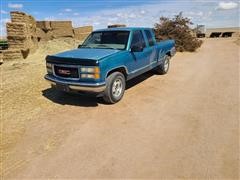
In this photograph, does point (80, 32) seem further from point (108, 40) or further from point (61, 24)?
point (108, 40)

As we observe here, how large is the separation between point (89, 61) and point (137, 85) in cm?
289

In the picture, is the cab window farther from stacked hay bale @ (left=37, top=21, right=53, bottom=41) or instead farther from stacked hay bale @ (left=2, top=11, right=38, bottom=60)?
stacked hay bale @ (left=37, top=21, right=53, bottom=41)

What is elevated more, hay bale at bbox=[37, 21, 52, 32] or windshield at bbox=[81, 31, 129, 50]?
hay bale at bbox=[37, 21, 52, 32]

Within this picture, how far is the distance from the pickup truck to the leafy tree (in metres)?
10.5

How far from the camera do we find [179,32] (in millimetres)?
18188

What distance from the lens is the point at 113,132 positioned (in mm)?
4559

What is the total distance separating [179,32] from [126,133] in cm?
1535

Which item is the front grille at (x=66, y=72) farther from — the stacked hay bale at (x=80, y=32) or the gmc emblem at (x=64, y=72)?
the stacked hay bale at (x=80, y=32)

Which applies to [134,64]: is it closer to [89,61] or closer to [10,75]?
[89,61]

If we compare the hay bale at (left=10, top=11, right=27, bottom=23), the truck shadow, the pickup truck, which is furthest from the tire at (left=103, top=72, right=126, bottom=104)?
the hay bale at (left=10, top=11, right=27, bottom=23)

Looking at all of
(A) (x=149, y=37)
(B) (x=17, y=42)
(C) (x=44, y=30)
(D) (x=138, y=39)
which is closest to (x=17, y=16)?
(B) (x=17, y=42)

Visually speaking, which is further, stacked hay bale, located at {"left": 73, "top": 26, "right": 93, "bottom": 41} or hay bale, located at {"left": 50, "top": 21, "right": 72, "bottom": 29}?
stacked hay bale, located at {"left": 73, "top": 26, "right": 93, "bottom": 41}

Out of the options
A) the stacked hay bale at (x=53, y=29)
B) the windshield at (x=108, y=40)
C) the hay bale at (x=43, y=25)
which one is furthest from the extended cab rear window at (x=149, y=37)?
the hay bale at (x=43, y=25)

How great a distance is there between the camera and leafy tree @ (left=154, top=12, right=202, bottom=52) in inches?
686
